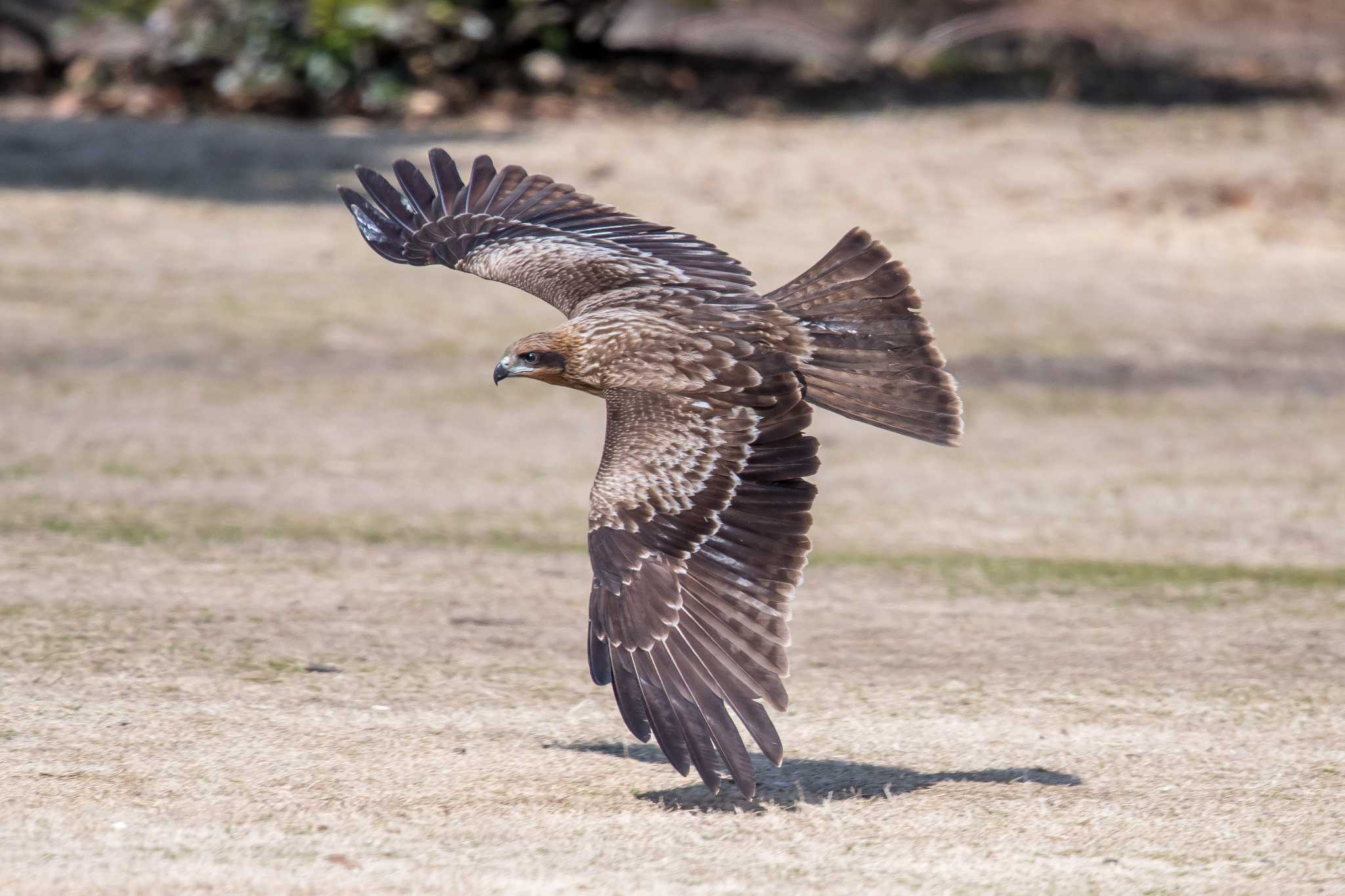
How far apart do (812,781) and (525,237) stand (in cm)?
198

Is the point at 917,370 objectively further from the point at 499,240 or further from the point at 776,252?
the point at 776,252

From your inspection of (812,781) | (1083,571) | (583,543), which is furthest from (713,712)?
(1083,571)

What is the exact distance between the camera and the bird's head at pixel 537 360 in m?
4.94

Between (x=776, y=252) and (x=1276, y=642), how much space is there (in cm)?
631

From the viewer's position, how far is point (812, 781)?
4.54 meters

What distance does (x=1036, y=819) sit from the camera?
432 cm

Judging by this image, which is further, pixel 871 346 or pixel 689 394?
pixel 871 346

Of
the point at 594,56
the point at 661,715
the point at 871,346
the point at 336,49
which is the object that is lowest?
the point at 661,715

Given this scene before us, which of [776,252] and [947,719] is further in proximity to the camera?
[776,252]

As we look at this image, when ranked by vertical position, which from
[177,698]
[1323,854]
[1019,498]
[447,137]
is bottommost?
[177,698]

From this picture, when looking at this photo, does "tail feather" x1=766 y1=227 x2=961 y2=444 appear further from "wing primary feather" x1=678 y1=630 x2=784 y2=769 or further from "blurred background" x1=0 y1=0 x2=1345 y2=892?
"wing primary feather" x1=678 y1=630 x2=784 y2=769

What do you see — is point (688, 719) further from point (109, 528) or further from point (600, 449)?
point (600, 449)

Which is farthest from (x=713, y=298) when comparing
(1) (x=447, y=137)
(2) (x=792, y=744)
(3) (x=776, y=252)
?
(1) (x=447, y=137)

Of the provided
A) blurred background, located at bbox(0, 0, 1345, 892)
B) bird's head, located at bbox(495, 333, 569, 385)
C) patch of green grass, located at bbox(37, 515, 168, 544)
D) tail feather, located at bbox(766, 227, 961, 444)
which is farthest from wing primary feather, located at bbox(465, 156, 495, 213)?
patch of green grass, located at bbox(37, 515, 168, 544)
